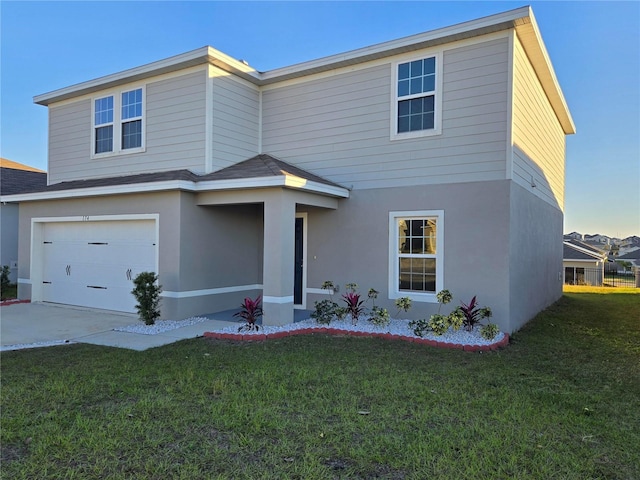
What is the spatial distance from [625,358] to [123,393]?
723 centimetres

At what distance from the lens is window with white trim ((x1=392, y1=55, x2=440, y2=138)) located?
8.71 meters

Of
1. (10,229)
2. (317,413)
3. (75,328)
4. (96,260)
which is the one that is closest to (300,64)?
(96,260)

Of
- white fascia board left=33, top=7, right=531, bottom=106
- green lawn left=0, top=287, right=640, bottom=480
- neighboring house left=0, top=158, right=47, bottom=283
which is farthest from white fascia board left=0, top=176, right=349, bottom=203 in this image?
neighboring house left=0, top=158, right=47, bottom=283

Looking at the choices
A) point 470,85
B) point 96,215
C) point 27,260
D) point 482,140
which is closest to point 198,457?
point 482,140

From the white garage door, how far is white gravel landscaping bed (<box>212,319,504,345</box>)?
126 inches

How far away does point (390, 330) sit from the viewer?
8.04 m

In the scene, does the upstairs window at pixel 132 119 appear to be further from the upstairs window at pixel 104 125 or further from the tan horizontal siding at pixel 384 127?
the tan horizontal siding at pixel 384 127

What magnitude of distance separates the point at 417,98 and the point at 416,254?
326 centimetres

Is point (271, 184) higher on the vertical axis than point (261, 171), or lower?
lower

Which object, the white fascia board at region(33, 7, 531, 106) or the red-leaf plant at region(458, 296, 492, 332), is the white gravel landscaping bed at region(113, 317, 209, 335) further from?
the white fascia board at region(33, 7, 531, 106)

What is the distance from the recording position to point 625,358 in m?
6.72

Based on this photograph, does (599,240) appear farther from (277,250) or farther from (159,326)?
(159,326)

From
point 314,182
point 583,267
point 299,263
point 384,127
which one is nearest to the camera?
point 314,182

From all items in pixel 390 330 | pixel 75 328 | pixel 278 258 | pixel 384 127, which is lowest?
pixel 75 328
